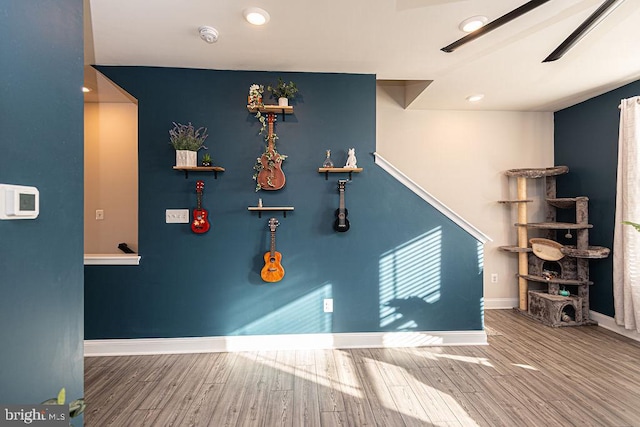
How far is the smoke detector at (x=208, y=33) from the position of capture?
201cm

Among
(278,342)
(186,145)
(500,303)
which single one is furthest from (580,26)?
(500,303)

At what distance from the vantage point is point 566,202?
3363 millimetres

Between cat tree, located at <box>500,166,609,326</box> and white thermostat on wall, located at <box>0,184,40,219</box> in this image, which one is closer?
white thermostat on wall, located at <box>0,184,40,219</box>

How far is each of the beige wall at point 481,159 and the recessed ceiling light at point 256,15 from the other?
2.16 meters

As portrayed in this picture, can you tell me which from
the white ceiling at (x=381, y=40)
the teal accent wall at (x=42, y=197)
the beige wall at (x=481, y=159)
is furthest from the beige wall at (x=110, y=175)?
the beige wall at (x=481, y=159)

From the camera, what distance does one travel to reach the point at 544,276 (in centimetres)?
345

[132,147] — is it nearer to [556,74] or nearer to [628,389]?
[556,74]

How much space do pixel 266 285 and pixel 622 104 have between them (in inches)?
152

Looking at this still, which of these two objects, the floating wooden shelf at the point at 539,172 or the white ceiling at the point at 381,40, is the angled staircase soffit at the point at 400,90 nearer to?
the white ceiling at the point at 381,40

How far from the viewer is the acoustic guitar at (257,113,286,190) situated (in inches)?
101

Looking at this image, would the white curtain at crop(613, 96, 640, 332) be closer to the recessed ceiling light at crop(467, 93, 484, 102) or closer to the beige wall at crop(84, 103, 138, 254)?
the recessed ceiling light at crop(467, 93, 484, 102)

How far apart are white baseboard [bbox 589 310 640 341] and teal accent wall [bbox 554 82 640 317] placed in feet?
0.18

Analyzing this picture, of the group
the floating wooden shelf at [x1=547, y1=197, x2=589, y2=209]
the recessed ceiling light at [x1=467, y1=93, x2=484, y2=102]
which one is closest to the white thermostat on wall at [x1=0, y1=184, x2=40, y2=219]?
the recessed ceiling light at [x1=467, y1=93, x2=484, y2=102]

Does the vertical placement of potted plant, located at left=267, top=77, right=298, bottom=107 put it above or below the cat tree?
above
